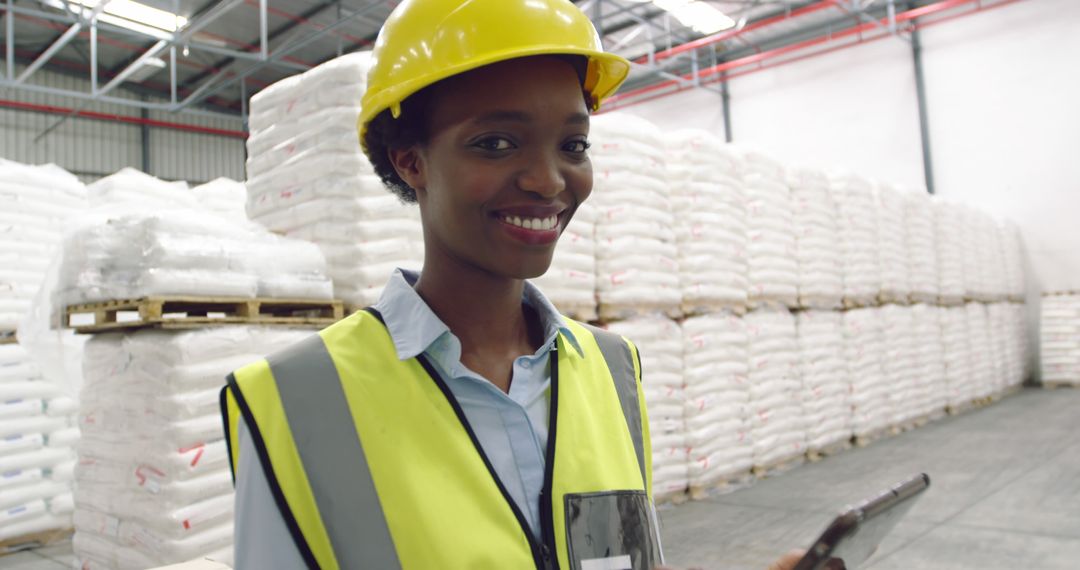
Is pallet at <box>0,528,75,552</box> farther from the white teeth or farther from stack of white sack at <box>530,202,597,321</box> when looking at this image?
the white teeth

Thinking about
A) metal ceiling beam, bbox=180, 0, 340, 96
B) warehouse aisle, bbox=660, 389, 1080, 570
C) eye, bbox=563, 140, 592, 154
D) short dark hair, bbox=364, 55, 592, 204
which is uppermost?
metal ceiling beam, bbox=180, 0, 340, 96

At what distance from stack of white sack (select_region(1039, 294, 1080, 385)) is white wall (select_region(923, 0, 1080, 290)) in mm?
712

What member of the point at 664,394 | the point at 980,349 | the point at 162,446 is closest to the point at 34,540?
the point at 162,446

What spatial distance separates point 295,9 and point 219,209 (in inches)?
265

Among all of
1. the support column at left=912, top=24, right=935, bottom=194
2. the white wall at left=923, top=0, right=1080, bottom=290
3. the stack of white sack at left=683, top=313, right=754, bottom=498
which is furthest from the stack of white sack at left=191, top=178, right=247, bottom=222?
the white wall at left=923, top=0, right=1080, bottom=290

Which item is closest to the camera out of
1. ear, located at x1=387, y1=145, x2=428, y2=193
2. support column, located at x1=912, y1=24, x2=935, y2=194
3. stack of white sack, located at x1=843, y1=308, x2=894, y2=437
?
ear, located at x1=387, y1=145, x2=428, y2=193

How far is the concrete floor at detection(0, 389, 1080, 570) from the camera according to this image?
372 centimetres

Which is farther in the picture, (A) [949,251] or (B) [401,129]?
(A) [949,251]

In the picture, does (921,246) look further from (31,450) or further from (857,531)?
(857,531)

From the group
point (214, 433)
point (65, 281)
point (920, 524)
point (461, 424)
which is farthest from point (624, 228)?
point (461, 424)

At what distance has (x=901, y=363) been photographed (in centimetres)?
768

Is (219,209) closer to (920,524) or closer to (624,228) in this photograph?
(624,228)

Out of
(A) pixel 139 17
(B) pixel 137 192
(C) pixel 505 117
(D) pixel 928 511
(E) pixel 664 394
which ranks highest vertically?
(A) pixel 139 17

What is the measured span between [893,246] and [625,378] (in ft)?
24.5
